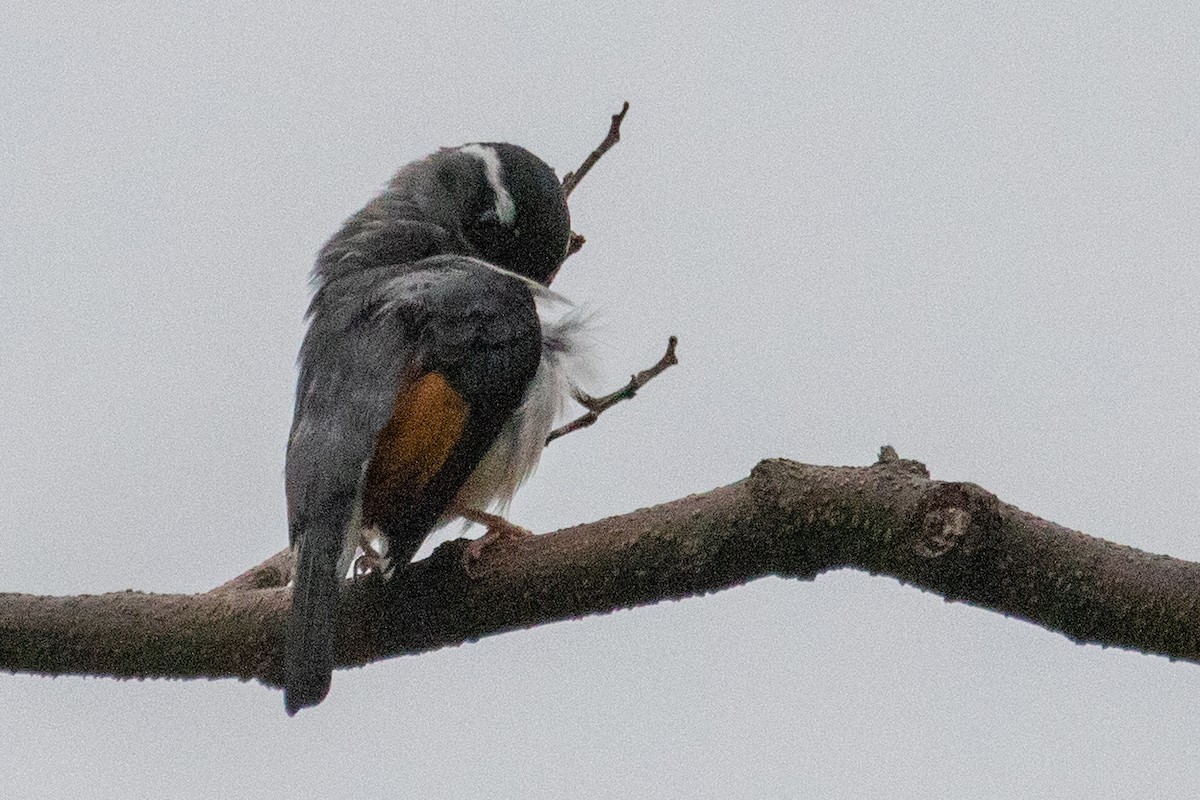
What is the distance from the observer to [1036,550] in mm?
3453

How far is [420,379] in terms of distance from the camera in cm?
497

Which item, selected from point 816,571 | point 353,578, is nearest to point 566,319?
point 353,578

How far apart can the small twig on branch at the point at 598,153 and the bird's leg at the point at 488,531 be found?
62.3 inches

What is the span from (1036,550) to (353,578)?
2.31m

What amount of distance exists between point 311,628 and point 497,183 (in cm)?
272

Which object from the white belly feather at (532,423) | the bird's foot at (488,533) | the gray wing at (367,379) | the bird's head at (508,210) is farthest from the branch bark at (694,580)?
the bird's head at (508,210)

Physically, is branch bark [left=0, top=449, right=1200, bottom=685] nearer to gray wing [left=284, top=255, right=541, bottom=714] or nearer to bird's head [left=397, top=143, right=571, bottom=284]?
gray wing [left=284, top=255, right=541, bottom=714]

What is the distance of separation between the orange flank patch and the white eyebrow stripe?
5.32 feet

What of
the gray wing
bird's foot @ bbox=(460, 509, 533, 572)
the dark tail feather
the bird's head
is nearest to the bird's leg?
bird's foot @ bbox=(460, 509, 533, 572)

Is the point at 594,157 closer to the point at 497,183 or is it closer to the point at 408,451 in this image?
the point at 497,183

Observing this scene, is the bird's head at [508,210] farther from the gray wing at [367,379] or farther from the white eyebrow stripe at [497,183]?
the gray wing at [367,379]

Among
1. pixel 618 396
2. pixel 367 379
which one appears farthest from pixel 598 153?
pixel 367 379

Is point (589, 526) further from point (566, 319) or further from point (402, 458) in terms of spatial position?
point (566, 319)

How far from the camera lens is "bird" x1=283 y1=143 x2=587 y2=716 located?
15.3 ft
